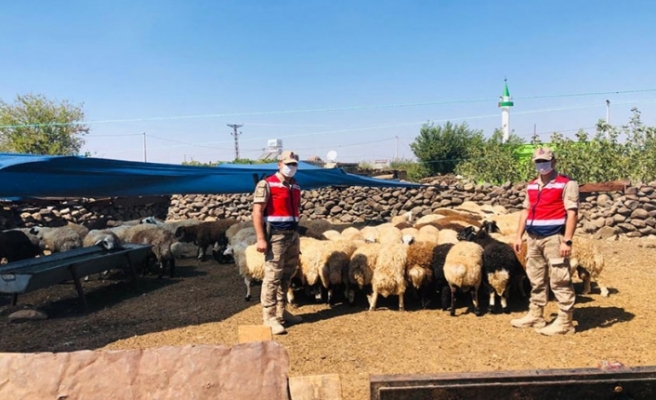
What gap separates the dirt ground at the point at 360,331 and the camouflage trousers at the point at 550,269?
1.30 feet

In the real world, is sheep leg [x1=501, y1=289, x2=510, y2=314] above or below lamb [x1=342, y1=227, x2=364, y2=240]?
below

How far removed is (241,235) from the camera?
936 cm

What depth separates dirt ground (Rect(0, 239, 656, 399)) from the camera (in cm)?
458

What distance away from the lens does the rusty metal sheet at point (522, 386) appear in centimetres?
180

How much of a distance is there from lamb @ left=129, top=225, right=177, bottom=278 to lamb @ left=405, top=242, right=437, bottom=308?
16.2 feet

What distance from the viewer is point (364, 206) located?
18.3 m

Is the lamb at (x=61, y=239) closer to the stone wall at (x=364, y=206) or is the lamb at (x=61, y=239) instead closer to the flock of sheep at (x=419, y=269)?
the flock of sheep at (x=419, y=269)

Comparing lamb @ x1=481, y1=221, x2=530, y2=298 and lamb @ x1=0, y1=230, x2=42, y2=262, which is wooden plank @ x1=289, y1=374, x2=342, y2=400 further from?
lamb @ x1=0, y1=230, x2=42, y2=262

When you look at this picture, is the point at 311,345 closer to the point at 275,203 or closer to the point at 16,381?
the point at 275,203

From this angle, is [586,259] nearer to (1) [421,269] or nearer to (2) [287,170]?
(1) [421,269]

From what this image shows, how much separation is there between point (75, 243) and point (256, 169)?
4236mm

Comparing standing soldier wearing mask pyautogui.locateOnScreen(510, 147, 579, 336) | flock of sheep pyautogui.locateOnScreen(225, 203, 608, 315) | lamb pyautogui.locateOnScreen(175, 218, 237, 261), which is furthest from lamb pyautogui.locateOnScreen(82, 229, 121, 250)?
standing soldier wearing mask pyautogui.locateOnScreen(510, 147, 579, 336)

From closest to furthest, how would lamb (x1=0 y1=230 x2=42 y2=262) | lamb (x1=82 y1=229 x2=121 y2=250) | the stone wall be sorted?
1. lamb (x1=82 y1=229 x2=121 y2=250)
2. lamb (x1=0 y1=230 x2=42 y2=262)
3. the stone wall

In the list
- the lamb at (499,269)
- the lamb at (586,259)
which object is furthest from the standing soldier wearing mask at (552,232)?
the lamb at (586,259)
